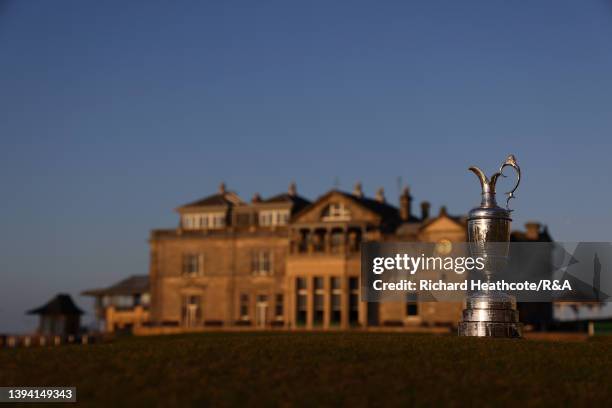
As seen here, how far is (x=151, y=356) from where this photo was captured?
2366 centimetres

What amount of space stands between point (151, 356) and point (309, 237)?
166 feet

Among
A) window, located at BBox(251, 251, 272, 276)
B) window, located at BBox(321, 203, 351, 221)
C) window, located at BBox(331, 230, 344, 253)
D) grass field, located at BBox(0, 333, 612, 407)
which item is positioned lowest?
grass field, located at BBox(0, 333, 612, 407)

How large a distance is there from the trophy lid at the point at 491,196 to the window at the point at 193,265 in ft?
165

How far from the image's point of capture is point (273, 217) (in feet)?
Result: 260

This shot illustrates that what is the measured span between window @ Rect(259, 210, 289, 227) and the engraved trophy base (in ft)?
160

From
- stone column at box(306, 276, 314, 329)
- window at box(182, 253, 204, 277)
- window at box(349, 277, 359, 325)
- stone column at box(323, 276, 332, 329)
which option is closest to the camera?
stone column at box(323, 276, 332, 329)

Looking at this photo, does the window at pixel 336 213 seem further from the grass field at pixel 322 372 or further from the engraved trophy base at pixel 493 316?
the grass field at pixel 322 372

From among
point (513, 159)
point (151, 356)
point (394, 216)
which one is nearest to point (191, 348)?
point (151, 356)

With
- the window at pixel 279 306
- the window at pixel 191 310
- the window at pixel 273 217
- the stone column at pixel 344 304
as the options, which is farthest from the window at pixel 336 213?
the window at pixel 191 310

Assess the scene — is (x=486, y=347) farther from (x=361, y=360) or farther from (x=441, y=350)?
(x=361, y=360)

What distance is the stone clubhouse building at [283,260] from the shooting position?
71250mm

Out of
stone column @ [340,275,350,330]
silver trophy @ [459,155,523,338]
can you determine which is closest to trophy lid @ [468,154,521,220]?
silver trophy @ [459,155,523,338]

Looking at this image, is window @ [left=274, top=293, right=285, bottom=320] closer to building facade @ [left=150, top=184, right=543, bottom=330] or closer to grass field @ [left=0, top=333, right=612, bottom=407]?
building facade @ [left=150, top=184, right=543, bottom=330]

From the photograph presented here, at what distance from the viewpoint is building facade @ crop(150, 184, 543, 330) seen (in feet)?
234
